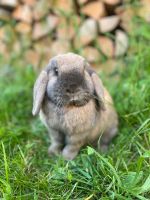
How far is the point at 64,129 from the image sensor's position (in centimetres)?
270

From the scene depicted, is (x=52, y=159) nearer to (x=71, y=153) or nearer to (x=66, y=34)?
(x=71, y=153)

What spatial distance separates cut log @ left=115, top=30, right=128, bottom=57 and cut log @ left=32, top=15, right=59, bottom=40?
62cm

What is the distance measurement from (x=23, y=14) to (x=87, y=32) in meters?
0.69

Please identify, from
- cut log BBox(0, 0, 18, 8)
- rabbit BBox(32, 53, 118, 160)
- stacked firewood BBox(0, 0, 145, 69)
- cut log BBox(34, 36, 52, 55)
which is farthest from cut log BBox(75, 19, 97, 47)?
rabbit BBox(32, 53, 118, 160)

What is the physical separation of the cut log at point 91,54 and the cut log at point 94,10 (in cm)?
29

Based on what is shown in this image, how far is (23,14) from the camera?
13.8ft

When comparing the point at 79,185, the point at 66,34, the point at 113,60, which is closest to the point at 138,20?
the point at 113,60

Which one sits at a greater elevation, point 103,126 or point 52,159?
point 103,126

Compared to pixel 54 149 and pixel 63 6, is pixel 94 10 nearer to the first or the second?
pixel 63 6

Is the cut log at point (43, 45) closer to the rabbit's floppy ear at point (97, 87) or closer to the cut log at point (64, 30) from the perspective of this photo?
the cut log at point (64, 30)


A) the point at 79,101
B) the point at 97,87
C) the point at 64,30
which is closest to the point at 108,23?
the point at 64,30

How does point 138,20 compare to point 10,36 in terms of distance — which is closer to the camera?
point 138,20

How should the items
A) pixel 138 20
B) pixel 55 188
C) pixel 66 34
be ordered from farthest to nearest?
pixel 66 34 → pixel 138 20 → pixel 55 188

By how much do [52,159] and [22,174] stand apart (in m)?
0.45
